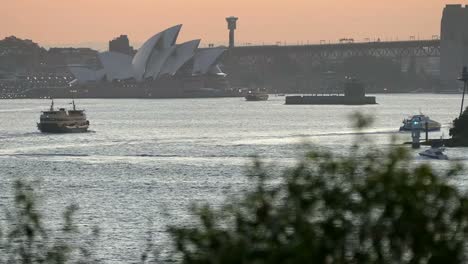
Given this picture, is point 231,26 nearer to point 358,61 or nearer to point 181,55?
point 358,61

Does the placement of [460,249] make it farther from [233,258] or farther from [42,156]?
[42,156]

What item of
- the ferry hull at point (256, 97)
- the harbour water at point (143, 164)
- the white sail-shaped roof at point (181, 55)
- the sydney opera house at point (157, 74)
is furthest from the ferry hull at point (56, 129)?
the ferry hull at point (256, 97)

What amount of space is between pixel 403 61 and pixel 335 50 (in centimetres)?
2358

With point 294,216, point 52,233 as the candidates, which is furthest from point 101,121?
point 294,216

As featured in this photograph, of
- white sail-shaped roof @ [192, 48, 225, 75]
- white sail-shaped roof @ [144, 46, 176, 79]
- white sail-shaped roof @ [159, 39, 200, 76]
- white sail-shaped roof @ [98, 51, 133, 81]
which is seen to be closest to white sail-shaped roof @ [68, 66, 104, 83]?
white sail-shaped roof @ [98, 51, 133, 81]

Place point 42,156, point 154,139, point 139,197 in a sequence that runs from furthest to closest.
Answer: point 154,139
point 42,156
point 139,197

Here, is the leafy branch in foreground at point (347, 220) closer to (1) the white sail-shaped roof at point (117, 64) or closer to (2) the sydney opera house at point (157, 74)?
(2) the sydney opera house at point (157, 74)

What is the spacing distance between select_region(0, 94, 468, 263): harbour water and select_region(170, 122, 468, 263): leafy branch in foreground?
391 mm

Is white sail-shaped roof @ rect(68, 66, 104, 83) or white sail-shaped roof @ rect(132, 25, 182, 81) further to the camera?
white sail-shaped roof @ rect(68, 66, 104, 83)

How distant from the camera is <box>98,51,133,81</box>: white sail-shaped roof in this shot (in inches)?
5349

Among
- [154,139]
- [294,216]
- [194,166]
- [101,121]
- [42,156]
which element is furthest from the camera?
[101,121]

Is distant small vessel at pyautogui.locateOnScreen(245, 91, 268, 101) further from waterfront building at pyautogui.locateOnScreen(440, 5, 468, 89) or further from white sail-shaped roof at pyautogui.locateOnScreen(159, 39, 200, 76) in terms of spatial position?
waterfront building at pyautogui.locateOnScreen(440, 5, 468, 89)

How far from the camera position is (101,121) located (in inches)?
3297

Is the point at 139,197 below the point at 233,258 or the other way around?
below
